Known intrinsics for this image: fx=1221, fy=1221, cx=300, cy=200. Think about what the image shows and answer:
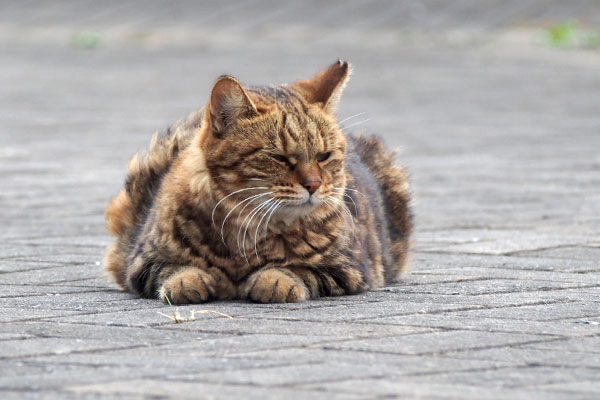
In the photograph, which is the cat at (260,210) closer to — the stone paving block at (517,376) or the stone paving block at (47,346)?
the stone paving block at (47,346)

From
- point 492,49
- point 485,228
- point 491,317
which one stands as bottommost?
point 492,49

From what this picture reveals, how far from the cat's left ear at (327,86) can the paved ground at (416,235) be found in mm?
814

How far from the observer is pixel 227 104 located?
15.3 feet

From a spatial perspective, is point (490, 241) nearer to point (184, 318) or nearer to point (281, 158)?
point (281, 158)

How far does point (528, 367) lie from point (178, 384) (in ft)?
3.37

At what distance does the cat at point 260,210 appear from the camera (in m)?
4.63

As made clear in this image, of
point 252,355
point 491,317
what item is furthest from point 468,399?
point 491,317

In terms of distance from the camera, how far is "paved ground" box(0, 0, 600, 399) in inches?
138

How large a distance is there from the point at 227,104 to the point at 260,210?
1.40 feet

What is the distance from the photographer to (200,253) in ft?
15.9

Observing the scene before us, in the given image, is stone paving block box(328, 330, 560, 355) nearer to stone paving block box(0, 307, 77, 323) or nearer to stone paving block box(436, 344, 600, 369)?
stone paving block box(436, 344, 600, 369)

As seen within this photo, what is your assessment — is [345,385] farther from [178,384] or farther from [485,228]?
[485,228]

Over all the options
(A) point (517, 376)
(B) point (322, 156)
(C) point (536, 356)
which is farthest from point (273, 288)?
(A) point (517, 376)

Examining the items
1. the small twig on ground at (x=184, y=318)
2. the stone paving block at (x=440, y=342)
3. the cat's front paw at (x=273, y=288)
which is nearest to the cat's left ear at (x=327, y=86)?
the cat's front paw at (x=273, y=288)
